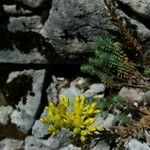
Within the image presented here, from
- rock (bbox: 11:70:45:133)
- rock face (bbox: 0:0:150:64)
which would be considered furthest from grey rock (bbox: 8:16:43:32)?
rock (bbox: 11:70:45:133)

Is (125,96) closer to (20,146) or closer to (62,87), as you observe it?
(62,87)

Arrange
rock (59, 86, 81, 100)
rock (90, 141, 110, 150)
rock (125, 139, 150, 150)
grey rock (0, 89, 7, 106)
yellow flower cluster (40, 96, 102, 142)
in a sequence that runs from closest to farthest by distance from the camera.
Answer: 1. yellow flower cluster (40, 96, 102, 142)
2. rock (125, 139, 150, 150)
3. rock (90, 141, 110, 150)
4. rock (59, 86, 81, 100)
5. grey rock (0, 89, 7, 106)

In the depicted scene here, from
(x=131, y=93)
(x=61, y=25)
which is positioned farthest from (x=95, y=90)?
(x=61, y=25)

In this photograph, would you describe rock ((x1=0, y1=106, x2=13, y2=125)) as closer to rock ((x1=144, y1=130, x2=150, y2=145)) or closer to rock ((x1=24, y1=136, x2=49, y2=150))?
rock ((x1=24, y1=136, x2=49, y2=150))

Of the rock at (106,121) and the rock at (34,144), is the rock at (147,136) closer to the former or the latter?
the rock at (106,121)

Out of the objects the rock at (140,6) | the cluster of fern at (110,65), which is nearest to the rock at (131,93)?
the cluster of fern at (110,65)

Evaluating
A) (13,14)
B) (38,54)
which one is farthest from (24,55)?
(13,14)
